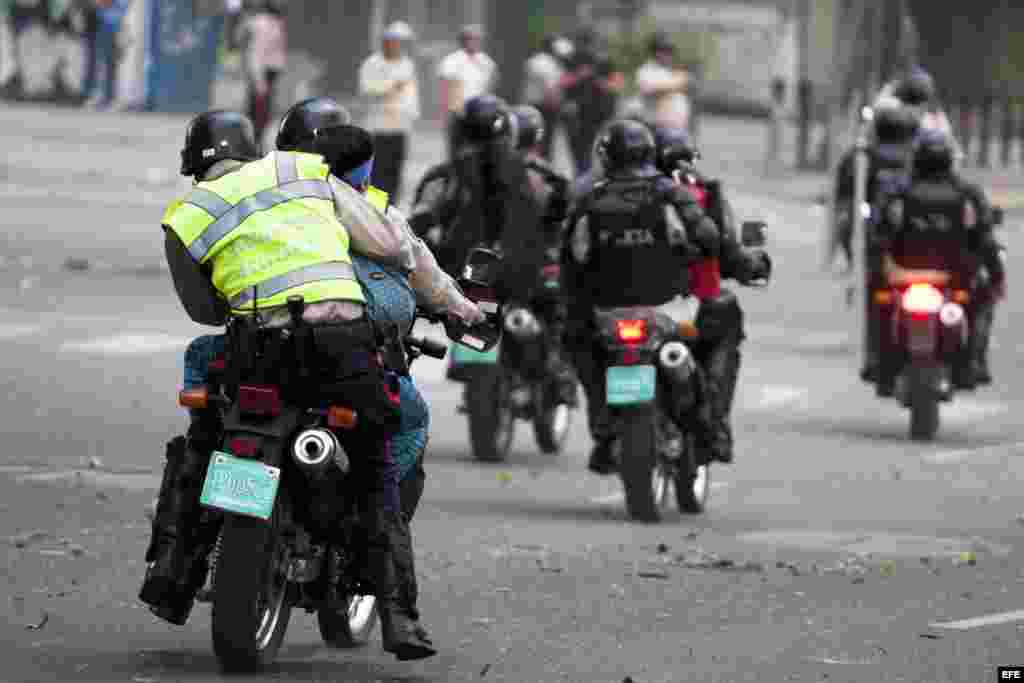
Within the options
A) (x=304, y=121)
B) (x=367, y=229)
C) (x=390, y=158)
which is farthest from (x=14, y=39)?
(x=367, y=229)

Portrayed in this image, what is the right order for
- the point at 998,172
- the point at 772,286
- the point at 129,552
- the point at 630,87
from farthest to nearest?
the point at 630,87, the point at 998,172, the point at 772,286, the point at 129,552

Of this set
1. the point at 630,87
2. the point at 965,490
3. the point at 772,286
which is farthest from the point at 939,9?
the point at 965,490

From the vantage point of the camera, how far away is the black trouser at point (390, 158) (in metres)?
30.0

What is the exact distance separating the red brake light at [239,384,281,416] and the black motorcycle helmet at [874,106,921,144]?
12769 millimetres

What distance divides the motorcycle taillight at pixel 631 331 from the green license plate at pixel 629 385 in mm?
160

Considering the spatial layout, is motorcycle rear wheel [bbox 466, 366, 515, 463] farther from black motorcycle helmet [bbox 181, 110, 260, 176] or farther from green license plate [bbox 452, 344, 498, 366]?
black motorcycle helmet [bbox 181, 110, 260, 176]

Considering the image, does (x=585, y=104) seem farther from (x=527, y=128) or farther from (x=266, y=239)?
(x=266, y=239)

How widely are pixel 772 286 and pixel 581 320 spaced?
13279 mm

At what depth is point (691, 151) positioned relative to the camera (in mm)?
14289

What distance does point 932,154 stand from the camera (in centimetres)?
1789

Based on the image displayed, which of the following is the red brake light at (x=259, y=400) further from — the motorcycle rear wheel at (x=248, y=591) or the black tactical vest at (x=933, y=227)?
the black tactical vest at (x=933, y=227)

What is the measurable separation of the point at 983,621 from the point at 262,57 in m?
26.8

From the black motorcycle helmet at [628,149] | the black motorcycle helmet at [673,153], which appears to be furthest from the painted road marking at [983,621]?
the black motorcycle helmet at [673,153]

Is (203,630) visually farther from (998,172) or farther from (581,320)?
(998,172)
